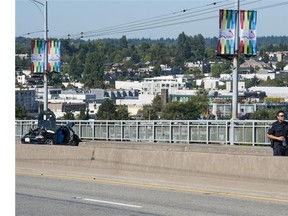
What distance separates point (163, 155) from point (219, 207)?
4968mm

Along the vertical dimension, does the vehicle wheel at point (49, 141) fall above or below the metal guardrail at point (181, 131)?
below

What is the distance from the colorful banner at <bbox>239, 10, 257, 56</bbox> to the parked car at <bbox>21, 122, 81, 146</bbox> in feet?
29.7

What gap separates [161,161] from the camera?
21562 millimetres

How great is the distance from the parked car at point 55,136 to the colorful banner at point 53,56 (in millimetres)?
9999

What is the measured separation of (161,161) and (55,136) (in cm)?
2306

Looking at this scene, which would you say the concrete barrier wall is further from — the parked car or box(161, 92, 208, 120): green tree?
box(161, 92, 208, 120): green tree

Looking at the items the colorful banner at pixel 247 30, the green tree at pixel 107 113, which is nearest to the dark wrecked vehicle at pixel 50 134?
the colorful banner at pixel 247 30

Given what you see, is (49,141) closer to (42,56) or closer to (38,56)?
(42,56)

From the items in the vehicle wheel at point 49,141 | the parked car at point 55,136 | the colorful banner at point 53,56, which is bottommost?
the vehicle wheel at point 49,141

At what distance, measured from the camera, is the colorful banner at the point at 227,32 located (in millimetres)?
42447

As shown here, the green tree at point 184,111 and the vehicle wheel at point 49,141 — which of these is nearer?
the vehicle wheel at point 49,141

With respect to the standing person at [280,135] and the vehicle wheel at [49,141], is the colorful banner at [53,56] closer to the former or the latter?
the vehicle wheel at [49,141]

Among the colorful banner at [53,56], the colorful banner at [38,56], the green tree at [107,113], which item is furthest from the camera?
the green tree at [107,113]

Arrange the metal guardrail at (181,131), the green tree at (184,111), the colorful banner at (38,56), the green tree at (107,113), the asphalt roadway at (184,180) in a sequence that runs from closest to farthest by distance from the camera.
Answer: the asphalt roadway at (184,180), the metal guardrail at (181,131), the colorful banner at (38,56), the green tree at (184,111), the green tree at (107,113)
